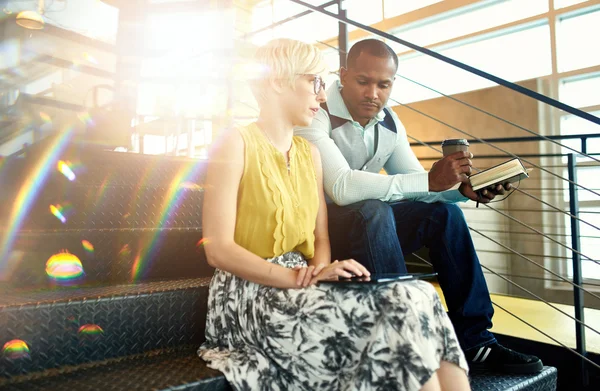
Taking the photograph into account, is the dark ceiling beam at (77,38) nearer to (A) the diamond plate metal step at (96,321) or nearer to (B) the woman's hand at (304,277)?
(A) the diamond plate metal step at (96,321)

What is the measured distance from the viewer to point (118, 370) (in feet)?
3.78

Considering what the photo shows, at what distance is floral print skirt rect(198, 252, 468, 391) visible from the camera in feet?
3.07

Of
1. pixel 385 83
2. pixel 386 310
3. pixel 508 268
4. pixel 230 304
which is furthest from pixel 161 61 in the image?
pixel 508 268

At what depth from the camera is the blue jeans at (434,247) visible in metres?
1.48

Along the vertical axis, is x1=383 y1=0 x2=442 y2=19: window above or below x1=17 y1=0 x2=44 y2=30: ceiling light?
above

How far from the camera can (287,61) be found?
134 cm

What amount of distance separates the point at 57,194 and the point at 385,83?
124 cm

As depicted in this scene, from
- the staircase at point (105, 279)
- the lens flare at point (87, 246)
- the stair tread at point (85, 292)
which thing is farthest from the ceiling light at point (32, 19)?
the stair tread at point (85, 292)

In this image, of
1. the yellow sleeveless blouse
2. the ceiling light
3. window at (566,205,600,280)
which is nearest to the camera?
the yellow sleeveless blouse

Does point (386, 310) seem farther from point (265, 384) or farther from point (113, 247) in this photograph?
point (113, 247)

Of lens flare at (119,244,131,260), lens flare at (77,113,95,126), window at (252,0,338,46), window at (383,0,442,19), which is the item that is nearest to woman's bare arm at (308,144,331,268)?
lens flare at (119,244,131,260)

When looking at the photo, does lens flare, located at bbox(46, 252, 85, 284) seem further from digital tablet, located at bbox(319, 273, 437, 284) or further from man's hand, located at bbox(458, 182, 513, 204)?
man's hand, located at bbox(458, 182, 513, 204)

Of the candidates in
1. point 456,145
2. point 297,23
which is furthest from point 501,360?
point 297,23

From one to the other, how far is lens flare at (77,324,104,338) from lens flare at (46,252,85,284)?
286 millimetres
